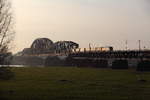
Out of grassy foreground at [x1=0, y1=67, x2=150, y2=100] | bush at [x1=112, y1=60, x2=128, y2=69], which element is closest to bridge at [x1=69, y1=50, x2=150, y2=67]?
bush at [x1=112, y1=60, x2=128, y2=69]

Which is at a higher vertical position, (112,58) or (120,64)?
(112,58)

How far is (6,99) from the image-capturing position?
25000mm

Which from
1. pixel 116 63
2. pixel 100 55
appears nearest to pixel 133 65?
pixel 116 63

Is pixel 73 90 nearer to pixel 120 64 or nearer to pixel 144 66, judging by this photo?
pixel 144 66

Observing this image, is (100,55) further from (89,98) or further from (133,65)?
(89,98)

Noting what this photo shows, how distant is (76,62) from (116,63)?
33.0 meters

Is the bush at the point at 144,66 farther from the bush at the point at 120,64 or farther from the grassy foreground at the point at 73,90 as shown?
the grassy foreground at the point at 73,90

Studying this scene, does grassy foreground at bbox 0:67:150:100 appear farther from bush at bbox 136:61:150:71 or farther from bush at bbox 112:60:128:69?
bush at bbox 112:60:128:69

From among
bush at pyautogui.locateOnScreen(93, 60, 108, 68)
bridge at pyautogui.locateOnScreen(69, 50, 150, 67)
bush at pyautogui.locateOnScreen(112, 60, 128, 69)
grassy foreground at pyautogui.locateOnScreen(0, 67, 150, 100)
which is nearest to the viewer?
grassy foreground at pyautogui.locateOnScreen(0, 67, 150, 100)

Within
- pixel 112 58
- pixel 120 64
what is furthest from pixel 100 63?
pixel 120 64

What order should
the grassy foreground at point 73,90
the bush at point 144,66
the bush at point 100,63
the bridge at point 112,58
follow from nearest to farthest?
the grassy foreground at point 73,90, the bush at point 144,66, the bridge at point 112,58, the bush at point 100,63

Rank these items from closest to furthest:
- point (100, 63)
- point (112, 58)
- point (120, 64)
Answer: point (120, 64) < point (100, 63) < point (112, 58)

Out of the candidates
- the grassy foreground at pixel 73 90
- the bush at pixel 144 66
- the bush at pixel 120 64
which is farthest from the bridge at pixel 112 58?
the grassy foreground at pixel 73 90

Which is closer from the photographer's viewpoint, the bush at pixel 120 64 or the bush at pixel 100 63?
the bush at pixel 120 64
